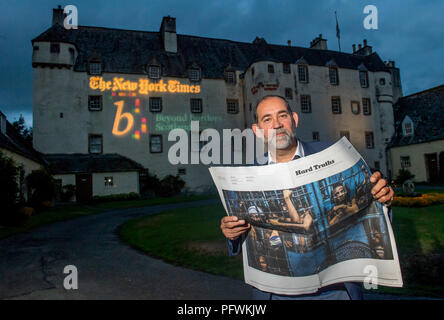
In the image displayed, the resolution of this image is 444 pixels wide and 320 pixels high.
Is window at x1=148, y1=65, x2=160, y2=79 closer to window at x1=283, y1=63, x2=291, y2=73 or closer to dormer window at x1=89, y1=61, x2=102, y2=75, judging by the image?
dormer window at x1=89, y1=61, x2=102, y2=75

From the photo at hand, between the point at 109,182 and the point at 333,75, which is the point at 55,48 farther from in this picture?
the point at 333,75

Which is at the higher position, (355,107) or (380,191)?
(355,107)

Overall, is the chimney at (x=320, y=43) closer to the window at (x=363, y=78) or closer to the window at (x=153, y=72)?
the window at (x=363, y=78)

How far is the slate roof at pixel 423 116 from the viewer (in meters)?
27.4

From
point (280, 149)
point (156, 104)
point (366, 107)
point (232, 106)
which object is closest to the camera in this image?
point (280, 149)

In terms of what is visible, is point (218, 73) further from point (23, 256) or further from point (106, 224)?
point (23, 256)

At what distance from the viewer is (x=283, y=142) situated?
2227mm

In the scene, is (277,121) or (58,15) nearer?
(277,121)

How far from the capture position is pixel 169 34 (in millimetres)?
31781

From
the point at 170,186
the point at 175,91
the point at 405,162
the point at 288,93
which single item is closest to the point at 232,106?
the point at 288,93

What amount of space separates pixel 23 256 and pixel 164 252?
11.4ft

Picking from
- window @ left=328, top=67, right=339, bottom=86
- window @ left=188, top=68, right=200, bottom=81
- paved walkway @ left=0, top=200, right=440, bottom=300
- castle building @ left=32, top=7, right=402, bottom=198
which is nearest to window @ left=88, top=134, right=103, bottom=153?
castle building @ left=32, top=7, right=402, bottom=198

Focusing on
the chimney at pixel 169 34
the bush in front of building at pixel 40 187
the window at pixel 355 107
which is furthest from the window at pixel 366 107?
the bush in front of building at pixel 40 187

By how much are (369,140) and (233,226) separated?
116ft
